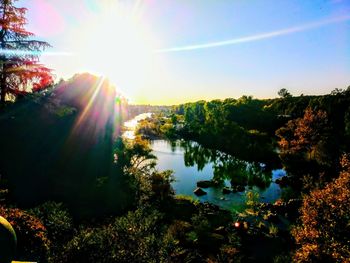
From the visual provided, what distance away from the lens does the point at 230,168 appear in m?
71.4

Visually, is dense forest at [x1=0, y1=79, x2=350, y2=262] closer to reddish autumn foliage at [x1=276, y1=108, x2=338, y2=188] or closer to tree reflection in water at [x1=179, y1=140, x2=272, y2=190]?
reddish autumn foliage at [x1=276, y1=108, x2=338, y2=188]

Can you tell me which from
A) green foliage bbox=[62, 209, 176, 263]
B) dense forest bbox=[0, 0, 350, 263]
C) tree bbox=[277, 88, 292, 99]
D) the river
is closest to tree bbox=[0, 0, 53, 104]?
dense forest bbox=[0, 0, 350, 263]

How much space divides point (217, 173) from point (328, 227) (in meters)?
50.6

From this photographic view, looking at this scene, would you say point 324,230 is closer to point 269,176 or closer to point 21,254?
point 21,254

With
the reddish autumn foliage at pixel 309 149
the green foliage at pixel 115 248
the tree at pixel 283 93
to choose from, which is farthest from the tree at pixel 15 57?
the tree at pixel 283 93

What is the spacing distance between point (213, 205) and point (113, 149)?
16.7 metres

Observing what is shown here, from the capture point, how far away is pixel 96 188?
113 ft

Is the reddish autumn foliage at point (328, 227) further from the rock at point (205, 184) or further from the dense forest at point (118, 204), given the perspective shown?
the rock at point (205, 184)

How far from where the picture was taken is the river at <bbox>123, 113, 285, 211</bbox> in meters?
49.4

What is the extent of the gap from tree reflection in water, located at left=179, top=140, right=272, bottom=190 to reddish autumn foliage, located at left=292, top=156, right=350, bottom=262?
3877 cm

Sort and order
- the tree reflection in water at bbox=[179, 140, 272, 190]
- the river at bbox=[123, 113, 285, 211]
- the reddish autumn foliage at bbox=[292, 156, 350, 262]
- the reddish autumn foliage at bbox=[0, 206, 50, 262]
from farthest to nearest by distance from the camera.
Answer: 1. the tree reflection in water at bbox=[179, 140, 272, 190]
2. the river at bbox=[123, 113, 285, 211]
3. the reddish autumn foliage at bbox=[292, 156, 350, 262]
4. the reddish autumn foliage at bbox=[0, 206, 50, 262]

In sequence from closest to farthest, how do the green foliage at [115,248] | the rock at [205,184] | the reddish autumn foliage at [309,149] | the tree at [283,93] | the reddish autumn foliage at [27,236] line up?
the green foliage at [115,248] → the reddish autumn foliage at [27,236] → the reddish autumn foliage at [309,149] → the rock at [205,184] → the tree at [283,93]

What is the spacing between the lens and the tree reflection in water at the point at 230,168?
59625 millimetres

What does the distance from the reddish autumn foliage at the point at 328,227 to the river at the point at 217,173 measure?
2626 cm
